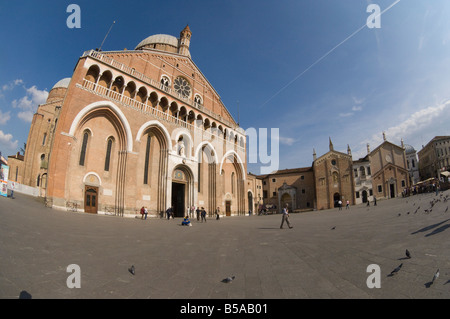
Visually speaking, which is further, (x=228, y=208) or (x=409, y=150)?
(x=409, y=150)

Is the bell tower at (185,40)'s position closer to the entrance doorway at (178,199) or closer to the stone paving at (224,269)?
the entrance doorway at (178,199)

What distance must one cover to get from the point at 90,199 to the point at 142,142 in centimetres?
740

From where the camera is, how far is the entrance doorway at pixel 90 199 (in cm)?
1689

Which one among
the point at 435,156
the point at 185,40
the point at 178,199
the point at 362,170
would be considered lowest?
the point at 178,199

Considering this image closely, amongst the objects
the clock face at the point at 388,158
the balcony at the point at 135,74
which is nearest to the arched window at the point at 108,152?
the balcony at the point at 135,74

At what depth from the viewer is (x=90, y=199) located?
1725 centimetres

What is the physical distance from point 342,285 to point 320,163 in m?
42.8

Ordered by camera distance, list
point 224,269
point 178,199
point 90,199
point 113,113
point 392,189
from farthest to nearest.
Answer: point 392,189
point 178,199
point 113,113
point 90,199
point 224,269

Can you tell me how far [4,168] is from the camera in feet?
54.1

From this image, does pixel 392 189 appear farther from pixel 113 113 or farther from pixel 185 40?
pixel 113 113

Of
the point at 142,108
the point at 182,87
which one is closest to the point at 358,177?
the point at 182,87

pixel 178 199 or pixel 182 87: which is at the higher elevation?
pixel 182 87

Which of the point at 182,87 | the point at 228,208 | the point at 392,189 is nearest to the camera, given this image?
the point at 182,87
